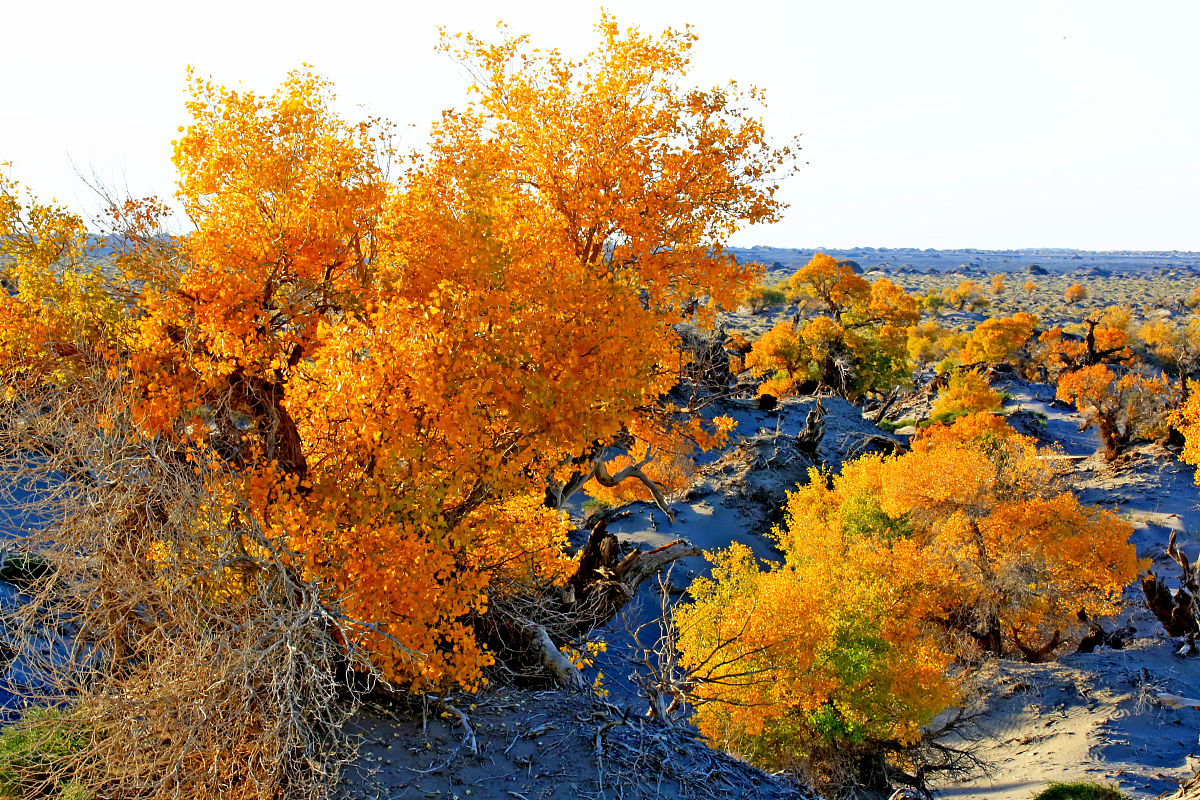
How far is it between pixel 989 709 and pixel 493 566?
75.3 ft

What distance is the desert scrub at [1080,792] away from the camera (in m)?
19.7

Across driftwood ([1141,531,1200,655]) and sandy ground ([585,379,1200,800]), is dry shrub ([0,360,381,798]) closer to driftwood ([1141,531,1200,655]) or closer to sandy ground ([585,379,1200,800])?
sandy ground ([585,379,1200,800])

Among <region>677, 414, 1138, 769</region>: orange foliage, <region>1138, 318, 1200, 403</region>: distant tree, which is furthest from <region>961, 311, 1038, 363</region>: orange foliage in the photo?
<region>677, 414, 1138, 769</region>: orange foliage

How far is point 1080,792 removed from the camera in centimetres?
1998

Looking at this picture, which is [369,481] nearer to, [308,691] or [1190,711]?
[308,691]

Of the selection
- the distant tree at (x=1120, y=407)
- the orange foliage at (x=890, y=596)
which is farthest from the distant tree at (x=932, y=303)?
the orange foliage at (x=890, y=596)

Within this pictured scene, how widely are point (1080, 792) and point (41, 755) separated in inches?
934

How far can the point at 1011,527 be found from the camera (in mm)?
28203

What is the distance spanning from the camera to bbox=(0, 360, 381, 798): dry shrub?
9539 mm

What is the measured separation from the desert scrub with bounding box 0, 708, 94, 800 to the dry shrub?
54 mm

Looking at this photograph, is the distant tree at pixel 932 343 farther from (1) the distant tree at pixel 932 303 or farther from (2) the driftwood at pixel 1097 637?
(2) the driftwood at pixel 1097 637

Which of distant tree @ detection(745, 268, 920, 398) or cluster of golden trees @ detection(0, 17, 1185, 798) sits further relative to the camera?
distant tree @ detection(745, 268, 920, 398)

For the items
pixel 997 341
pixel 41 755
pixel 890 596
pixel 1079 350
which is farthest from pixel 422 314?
pixel 1079 350

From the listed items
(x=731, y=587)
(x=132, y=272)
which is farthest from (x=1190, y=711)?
(x=132, y=272)
